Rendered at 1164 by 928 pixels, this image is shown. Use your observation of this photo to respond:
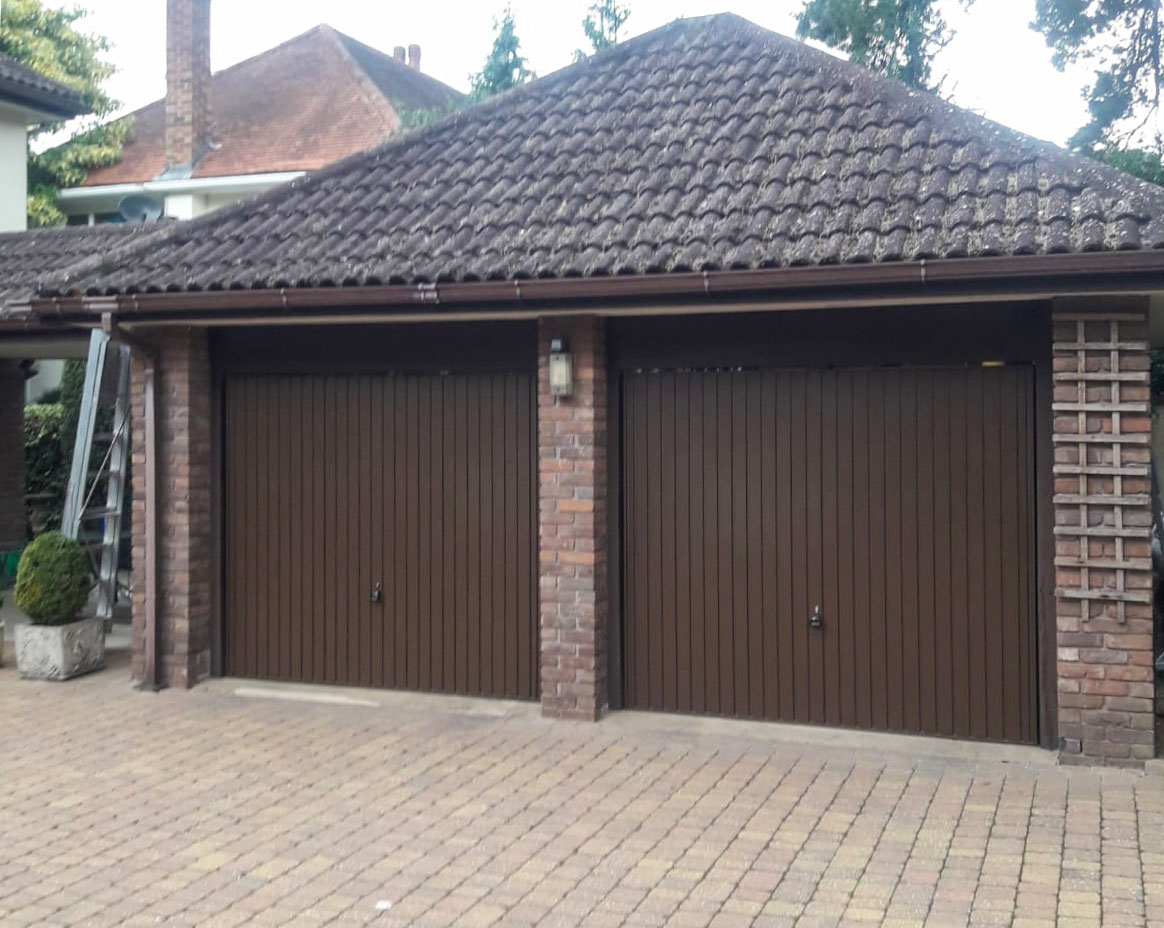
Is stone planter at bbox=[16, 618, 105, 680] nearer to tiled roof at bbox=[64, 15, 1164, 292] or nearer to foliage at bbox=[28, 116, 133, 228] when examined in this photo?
tiled roof at bbox=[64, 15, 1164, 292]

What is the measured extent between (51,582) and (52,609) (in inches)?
7.8

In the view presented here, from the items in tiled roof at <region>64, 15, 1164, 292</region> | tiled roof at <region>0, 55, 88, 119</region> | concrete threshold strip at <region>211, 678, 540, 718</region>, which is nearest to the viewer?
tiled roof at <region>64, 15, 1164, 292</region>

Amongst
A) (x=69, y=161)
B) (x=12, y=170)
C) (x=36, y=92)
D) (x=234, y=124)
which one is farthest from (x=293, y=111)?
(x=36, y=92)

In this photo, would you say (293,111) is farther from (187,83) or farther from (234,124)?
(187,83)

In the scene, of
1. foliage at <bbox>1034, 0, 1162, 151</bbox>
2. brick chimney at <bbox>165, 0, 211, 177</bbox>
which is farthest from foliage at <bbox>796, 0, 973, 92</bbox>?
brick chimney at <bbox>165, 0, 211, 177</bbox>

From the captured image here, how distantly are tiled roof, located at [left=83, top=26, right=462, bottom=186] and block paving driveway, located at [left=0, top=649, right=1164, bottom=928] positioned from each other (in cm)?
1685

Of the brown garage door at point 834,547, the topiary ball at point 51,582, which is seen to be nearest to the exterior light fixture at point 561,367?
the brown garage door at point 834,547

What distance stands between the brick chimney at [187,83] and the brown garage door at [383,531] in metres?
16.2

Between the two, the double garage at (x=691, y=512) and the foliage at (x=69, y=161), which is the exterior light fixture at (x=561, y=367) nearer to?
the double garage at (x=691, y=512)

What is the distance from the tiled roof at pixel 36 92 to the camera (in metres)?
16.3

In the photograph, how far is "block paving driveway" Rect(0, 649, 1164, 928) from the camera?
475 centimetres

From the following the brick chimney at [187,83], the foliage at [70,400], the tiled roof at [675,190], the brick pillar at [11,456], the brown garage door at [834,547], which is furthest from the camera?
the brick chimney at [187,83]

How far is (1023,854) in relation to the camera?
17.1ft

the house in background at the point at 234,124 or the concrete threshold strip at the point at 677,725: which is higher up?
the house in background at the point at 234,124
